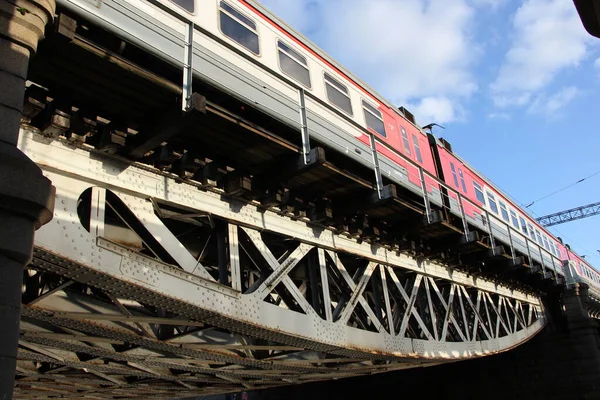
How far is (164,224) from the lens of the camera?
22.9 feet

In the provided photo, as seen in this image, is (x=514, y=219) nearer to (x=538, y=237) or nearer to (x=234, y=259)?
(x=538, y=237)

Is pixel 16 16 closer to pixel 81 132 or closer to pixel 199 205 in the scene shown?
pixel 81 132

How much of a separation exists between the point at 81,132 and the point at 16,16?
1.79 metres

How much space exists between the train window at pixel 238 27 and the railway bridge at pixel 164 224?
1.68 meters

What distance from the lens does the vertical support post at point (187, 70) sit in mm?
5676

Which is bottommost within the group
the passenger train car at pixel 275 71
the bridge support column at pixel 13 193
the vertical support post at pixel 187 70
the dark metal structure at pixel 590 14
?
the bridge support column at pixel 13 193

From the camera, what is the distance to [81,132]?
223 inches

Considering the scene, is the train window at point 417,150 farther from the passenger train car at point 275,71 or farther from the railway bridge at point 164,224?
the railway bridge at point 164,224

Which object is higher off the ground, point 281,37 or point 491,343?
point 281,37

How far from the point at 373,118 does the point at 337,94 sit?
1.81 metres

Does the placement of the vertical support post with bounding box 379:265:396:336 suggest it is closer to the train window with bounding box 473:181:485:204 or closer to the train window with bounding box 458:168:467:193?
the train window with bounding box 458:168:467:193

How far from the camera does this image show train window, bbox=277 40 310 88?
31.4ft

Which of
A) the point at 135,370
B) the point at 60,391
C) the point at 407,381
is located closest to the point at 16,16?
the point at 135,370

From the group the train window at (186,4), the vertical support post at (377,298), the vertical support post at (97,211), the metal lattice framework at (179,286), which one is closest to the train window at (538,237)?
the metal lattice framework at (179,286)
